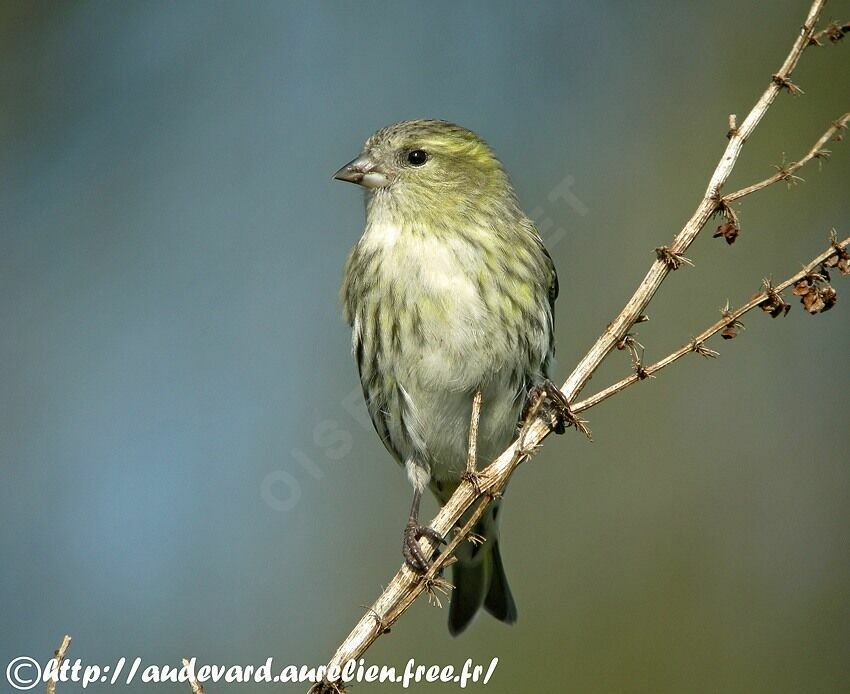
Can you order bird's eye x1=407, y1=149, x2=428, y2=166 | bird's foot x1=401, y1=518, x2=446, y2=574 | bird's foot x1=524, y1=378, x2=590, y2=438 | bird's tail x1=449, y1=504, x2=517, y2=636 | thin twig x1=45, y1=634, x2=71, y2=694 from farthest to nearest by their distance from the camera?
bird's tail x1=449, y1=504, x2=517, y2=636, bird's eye x1=407, y1=149, x2=428, y2=166, bird's foot x1=401, y1=518, x2=446, y2=574, bird's foot x1=524, y1=378, x2=590, y2=438, thin twig x1=45, y1=634, x2=71, y2=694

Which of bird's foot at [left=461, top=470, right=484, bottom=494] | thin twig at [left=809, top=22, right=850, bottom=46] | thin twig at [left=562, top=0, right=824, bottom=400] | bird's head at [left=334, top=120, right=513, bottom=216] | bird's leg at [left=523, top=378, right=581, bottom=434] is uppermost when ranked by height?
thin twig at [left=809, top=22, right=850, bottom=46]

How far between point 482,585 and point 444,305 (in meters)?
1.52

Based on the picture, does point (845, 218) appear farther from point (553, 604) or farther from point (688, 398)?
point (553, 604)

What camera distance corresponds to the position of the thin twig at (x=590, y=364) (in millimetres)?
2945

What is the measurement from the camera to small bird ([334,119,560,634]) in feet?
14.7

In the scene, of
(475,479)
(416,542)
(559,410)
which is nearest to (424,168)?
(416,542)

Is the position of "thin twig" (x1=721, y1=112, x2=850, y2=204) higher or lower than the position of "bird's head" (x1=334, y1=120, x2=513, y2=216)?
higher

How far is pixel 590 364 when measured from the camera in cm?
329

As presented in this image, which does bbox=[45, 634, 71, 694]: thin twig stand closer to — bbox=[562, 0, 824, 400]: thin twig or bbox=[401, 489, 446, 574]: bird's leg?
bbox=[401, 489, 446, 574]: bird's leg

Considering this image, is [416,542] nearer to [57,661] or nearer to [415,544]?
[415,544]

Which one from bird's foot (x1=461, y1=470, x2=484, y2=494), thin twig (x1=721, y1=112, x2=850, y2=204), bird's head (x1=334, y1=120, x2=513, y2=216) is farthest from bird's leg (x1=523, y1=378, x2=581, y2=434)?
bird's head (x1=334, y1=120, x2=513, y2=216)

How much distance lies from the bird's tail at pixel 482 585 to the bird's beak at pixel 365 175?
1.66m

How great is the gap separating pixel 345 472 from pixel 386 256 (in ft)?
11.1

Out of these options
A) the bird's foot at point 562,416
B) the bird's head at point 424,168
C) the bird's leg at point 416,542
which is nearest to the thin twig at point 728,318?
the bird's foot at point 562,416
